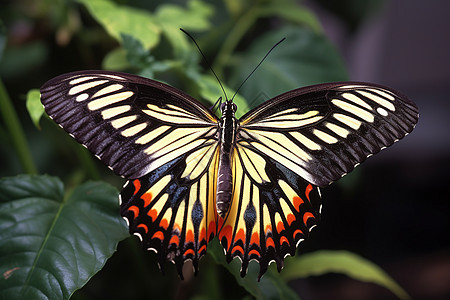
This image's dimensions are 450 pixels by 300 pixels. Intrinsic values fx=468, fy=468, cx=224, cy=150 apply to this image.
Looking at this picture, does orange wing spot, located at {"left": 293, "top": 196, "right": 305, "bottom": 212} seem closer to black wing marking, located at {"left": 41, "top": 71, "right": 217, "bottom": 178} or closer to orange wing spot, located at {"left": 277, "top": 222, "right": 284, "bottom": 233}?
orange wing spot, located at {"left": 277, "top": 222, "right": 284, "bottom": 233}

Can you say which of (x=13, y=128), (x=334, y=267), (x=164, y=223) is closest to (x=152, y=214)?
(x=164, y=223)

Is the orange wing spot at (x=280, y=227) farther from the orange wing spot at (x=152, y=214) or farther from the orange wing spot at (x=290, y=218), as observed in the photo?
the orange wing spot at (x=152, y=214)

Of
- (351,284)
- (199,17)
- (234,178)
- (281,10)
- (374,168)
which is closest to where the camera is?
(234,178)

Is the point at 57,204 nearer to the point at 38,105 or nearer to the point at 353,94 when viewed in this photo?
the point at 38,105

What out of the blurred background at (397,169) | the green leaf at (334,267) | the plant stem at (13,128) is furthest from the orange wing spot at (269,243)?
the blurred background at (397,169)

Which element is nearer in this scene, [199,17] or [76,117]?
[76,117]

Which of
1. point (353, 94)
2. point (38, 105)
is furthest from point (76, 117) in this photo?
point (353, 94)

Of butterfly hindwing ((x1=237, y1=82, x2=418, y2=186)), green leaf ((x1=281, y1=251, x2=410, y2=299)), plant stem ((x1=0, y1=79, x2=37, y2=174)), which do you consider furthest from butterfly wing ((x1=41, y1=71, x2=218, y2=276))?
green leaf ((x1=281, y1=251, x2=410, y2=299))
